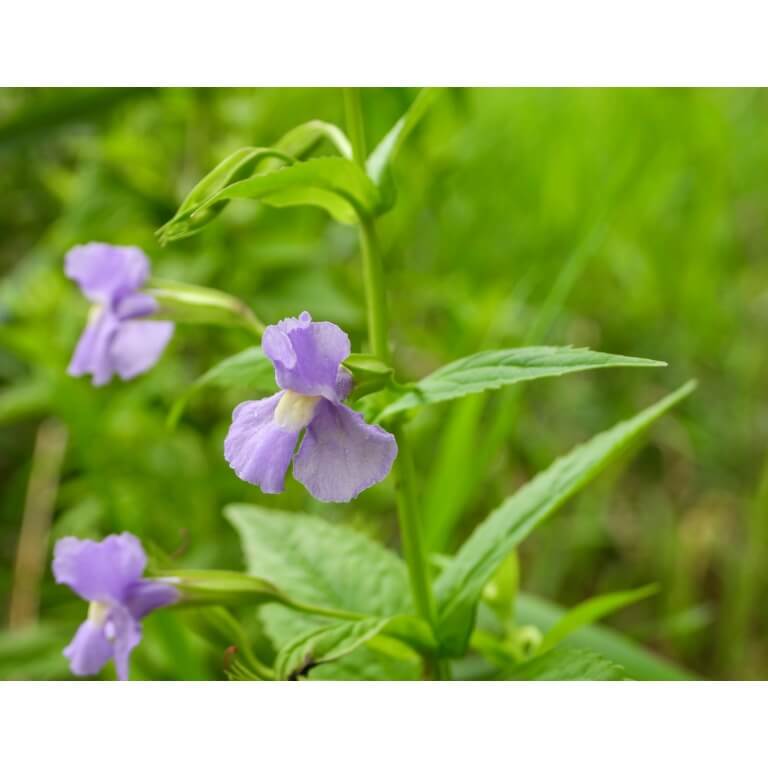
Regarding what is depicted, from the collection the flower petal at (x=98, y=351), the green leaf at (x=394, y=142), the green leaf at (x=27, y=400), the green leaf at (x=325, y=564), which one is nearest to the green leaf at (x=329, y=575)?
the green leaf at (x=325, y=564)

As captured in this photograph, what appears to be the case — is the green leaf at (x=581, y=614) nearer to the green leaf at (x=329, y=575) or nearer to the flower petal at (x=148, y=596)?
the green leaf at (x=329, y=575)

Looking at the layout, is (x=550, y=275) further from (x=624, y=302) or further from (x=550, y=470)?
(x=550, y=470)

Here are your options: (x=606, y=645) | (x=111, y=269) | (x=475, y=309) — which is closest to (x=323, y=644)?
(x=111, y=269)

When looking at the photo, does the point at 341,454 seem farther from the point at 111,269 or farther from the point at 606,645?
the point at 606,645

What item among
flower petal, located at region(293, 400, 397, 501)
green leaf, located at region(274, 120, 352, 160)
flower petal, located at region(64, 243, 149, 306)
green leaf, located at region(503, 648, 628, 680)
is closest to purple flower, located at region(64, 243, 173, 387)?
flower petal, located at region(64, 243, 149, 306)

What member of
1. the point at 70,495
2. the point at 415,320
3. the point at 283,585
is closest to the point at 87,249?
the point at 283,585
